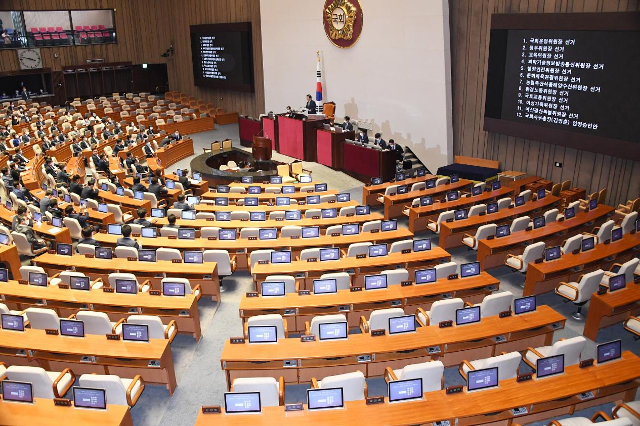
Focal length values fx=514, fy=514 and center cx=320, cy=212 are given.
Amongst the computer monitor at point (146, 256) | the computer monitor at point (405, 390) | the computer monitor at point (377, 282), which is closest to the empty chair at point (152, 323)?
the computer monitor at point (146, 256)

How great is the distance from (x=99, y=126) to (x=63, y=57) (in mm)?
10791

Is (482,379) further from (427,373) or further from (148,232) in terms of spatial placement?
(148,232)

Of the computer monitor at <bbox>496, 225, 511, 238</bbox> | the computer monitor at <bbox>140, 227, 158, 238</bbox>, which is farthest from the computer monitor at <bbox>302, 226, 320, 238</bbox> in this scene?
the computer monitor at <bbox>496, 225, 511, 238</bbox>

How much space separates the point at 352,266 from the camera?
32.6 feet

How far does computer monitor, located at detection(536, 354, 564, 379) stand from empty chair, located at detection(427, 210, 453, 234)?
620cm

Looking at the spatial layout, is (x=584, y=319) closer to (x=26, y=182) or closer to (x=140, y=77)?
(x=26, y=182)

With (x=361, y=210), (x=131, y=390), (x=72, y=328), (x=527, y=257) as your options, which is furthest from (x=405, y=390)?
(x=361, y=210)

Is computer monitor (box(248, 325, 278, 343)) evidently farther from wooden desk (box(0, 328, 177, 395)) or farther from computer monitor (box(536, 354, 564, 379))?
computer monitor (box(536, 354, 564, 379))

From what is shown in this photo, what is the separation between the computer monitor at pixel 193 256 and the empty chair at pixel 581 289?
697 centimetres

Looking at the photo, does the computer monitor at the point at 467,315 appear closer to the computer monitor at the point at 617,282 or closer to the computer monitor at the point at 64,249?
the computer monitor at the point at 617,282

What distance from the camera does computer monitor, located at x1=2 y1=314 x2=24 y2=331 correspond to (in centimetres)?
795

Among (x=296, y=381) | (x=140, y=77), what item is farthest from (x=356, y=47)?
(x=140, y=77)

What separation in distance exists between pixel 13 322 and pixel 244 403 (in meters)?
4.35

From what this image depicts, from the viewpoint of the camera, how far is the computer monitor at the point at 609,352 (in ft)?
22.8
